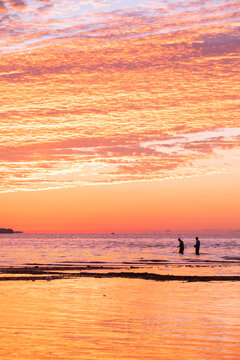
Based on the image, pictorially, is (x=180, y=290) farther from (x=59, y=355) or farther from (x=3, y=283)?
(x=59, y=355)

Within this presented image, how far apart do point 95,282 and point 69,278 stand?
130 inches

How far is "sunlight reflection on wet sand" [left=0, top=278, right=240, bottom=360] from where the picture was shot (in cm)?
1209

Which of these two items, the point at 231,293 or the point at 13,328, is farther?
the point at 231,293

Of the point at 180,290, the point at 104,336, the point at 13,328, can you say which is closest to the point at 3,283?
the point at 180,290

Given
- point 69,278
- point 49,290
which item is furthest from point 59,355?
point 69,278

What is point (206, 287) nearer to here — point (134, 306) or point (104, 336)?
point (134, 306)

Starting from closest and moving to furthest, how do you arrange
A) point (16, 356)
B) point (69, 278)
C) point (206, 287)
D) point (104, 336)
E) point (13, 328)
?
1. point (16, 356)
2. point (104, 336)
3. point (13, 328)
4. point (206, 287)
5. point (69, 278)

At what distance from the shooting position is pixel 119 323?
1569 cm

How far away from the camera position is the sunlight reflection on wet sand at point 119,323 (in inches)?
476

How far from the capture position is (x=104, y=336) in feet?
45.1

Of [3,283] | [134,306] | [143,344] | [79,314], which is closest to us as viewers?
[143,344]

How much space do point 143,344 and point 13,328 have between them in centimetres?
399

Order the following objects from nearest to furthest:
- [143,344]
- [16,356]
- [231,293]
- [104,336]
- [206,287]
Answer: [16,356] → [143,344] → [104,336] → [231,293] → [206,287]

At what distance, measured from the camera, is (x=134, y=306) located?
19.2 meters
